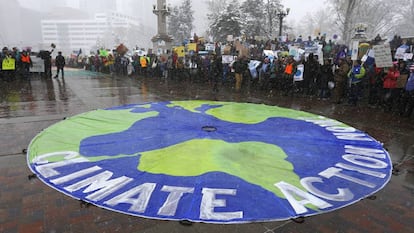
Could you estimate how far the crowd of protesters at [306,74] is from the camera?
376 inches

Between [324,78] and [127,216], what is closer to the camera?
[127,216]

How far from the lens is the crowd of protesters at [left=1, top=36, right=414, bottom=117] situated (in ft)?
31.3

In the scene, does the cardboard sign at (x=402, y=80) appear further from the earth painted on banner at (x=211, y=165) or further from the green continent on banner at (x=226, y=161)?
the green continent on banner at (x=226, y=161)

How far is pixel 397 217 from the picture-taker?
3.60m

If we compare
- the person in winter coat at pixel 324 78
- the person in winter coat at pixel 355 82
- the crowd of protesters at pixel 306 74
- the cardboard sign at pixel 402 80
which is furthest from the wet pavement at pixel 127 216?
the person in winter coat at pixel 324 78

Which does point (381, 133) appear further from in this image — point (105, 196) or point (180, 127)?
point (105, 196)

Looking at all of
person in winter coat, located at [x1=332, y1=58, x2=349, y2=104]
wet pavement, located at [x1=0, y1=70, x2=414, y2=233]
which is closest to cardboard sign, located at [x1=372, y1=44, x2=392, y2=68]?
person in winter coat, located at [x1=332, y1=58, x2=349, y2=104]

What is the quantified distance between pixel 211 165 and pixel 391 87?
23.7ft

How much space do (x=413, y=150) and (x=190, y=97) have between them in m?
7.69

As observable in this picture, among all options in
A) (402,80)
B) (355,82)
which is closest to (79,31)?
(355,82)

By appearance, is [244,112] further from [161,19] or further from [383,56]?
[161,19]

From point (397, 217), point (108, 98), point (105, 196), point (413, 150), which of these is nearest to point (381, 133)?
point (413, 150)

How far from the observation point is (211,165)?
4867 millimetres

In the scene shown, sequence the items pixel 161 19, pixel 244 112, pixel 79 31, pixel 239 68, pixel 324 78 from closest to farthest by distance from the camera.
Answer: pixel 244 112
pixel 324 78
pixel 239 68
pixel 161 19
pixel 79 31
